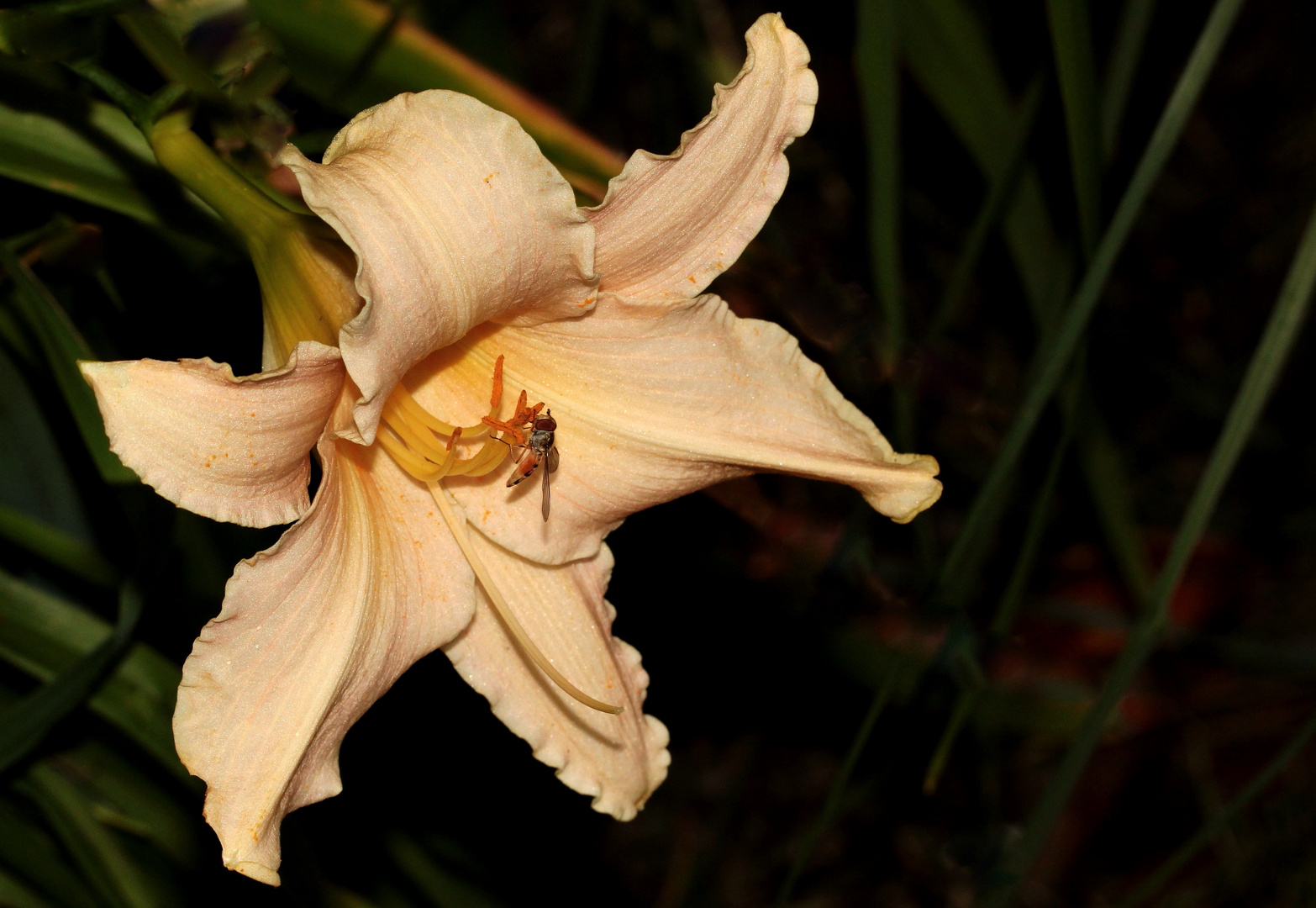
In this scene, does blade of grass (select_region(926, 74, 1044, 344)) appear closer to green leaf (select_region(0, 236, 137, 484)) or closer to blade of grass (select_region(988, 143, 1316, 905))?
blade of grass (select_region(988, 143, 1316, 905))

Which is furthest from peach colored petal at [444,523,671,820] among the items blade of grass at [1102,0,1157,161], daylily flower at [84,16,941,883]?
blade of grass at [1102,0,1157,161]

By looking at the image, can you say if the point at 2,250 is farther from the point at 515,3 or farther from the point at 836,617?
the point at 515,3

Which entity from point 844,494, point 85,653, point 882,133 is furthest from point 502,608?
point 844,494

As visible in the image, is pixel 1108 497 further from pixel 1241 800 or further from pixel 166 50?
pixel 166 50

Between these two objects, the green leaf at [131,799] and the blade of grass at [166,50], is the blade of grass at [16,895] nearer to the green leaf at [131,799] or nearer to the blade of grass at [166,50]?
the green leaf at [131,799]

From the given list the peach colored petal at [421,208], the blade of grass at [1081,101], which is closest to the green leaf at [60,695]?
the peach colored petal at [421,208]

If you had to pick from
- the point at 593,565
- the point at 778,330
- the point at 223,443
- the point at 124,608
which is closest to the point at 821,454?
the point at 778,330
